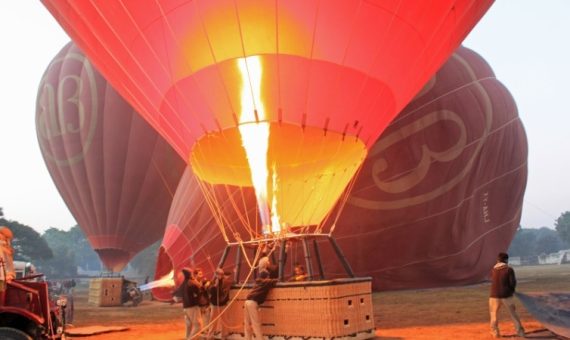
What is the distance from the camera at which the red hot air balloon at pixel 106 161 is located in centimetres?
2350

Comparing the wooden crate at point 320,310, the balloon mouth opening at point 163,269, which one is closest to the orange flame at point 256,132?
the wooden crate at point 320,310

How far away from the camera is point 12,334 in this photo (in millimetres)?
5359

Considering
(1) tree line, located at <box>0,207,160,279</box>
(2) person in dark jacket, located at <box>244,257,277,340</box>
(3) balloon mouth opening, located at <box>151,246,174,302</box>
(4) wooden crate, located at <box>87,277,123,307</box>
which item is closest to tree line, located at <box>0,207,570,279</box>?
(1) tree line, located at <box>0,207,160,279</box>

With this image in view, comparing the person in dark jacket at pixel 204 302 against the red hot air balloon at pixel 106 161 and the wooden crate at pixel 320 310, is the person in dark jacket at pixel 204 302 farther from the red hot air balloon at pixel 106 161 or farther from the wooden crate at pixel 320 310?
the red hot air balloon at pixel 106 161

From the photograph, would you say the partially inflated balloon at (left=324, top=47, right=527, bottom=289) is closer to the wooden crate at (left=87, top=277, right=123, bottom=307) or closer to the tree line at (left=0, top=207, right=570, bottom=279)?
the wooden crate at (left=87, top=277, right=123, bottom=307)

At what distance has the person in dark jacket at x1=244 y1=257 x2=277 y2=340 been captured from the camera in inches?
261

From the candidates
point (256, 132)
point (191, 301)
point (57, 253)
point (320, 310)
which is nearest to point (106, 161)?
point (191, 301)

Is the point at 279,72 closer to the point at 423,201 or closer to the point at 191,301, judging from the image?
the point at 191,301

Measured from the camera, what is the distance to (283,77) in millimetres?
6973

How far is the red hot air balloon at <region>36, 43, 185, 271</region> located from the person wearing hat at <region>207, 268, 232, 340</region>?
17.1m

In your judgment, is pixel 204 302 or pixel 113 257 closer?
pixel 204 302

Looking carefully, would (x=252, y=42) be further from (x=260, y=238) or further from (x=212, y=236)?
(x=212, y=236)

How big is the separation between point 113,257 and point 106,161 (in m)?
4.84

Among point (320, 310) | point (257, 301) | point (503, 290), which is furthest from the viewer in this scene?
point (503, 290)
